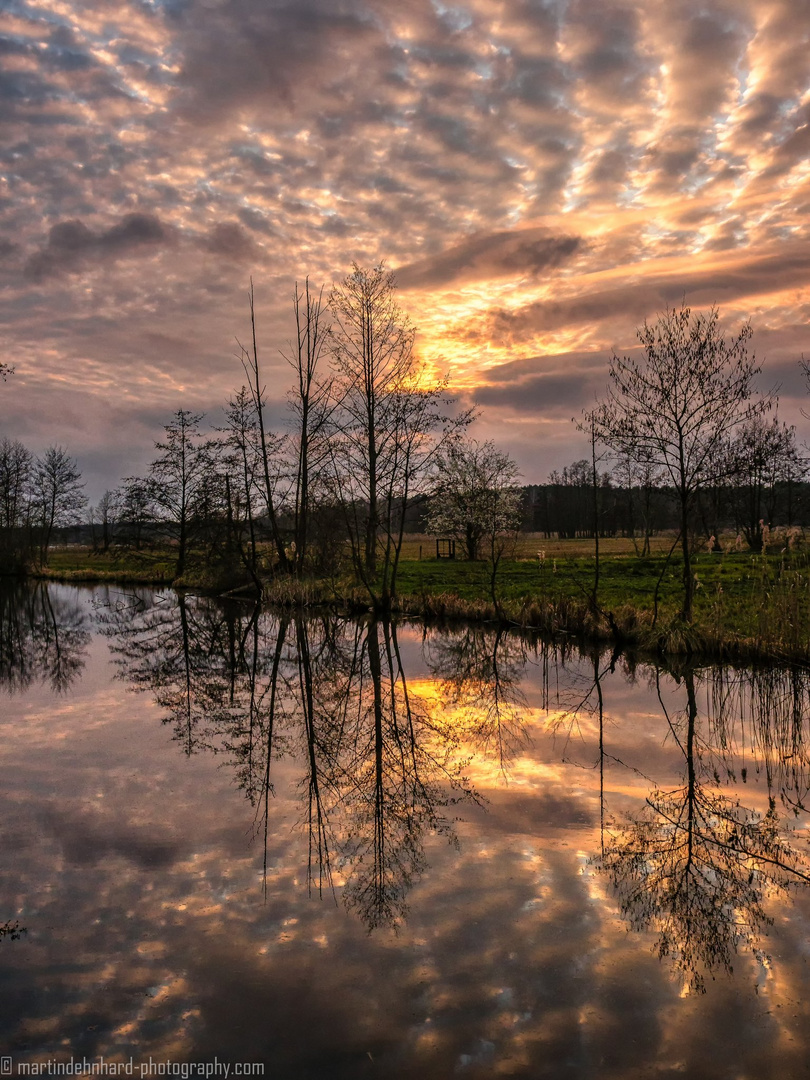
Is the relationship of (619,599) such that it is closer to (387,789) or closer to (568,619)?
(568,619)

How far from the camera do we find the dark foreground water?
12.5 feet

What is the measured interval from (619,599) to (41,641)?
640 inches

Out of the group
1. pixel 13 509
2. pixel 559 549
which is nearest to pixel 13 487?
pixel 13 509

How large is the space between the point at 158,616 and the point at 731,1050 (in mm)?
27127

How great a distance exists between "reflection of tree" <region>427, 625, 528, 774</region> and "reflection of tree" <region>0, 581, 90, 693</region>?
24.0ft

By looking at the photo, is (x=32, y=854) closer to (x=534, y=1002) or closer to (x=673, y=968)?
(x=534, y=1002)

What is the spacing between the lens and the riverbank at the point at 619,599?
46.6 ft

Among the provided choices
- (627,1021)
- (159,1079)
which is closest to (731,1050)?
(627,1021)

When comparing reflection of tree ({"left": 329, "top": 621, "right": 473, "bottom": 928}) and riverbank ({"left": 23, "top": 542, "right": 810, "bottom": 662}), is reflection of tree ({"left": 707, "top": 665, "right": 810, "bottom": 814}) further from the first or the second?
reflection of tree ({"left": 329, "top": 621, "right": 473, "bottom": 928})

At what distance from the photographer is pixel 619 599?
2248 centimetres

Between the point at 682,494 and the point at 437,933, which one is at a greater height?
the point at 682,494

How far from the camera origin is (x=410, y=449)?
24.4m

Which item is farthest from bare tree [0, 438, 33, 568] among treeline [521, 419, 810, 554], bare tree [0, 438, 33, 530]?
treeline [521, 419, 810, 554]

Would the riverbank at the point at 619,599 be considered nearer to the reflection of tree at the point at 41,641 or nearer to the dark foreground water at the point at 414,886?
the dark foreground water at the point at 414,886
